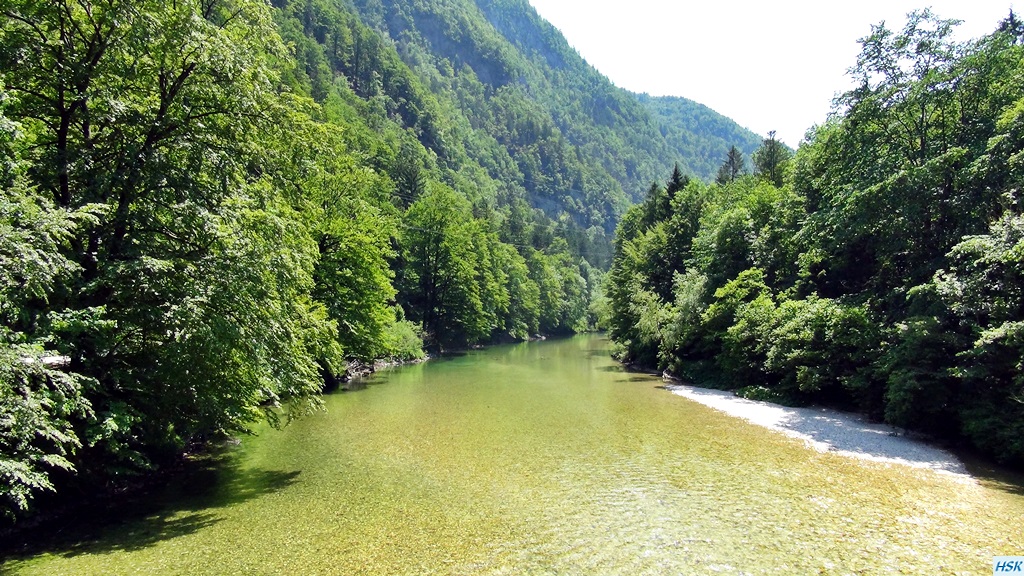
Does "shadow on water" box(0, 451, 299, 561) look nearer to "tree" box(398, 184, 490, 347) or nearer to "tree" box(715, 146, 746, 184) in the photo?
"tree" box(398, 184, 490, 347)

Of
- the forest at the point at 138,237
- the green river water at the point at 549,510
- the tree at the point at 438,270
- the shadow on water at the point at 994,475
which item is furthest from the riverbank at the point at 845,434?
the tree at the point at 438,270

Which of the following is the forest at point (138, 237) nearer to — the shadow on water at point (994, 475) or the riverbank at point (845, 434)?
the riverbank at point (845, 434)

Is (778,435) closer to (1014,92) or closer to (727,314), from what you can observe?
(727,314)

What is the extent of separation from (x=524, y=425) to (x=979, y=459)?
12853 millimetres

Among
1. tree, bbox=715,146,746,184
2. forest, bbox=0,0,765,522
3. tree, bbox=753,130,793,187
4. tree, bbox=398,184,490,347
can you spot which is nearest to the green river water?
forest, bbox=0,0,765,522

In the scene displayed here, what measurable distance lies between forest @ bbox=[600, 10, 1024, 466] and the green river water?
381 centimetres

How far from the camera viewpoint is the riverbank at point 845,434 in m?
14.5

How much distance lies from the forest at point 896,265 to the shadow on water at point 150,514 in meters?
18.1

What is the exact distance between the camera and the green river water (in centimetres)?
866

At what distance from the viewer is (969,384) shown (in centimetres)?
1525

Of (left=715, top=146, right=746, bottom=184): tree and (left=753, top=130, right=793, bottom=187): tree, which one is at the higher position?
(left=715, top=146, right=746, bottom=184): tree

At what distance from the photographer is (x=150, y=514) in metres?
10.5

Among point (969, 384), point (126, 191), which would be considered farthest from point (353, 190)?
point (969, 384)

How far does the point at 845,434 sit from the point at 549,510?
1178 centimetres
